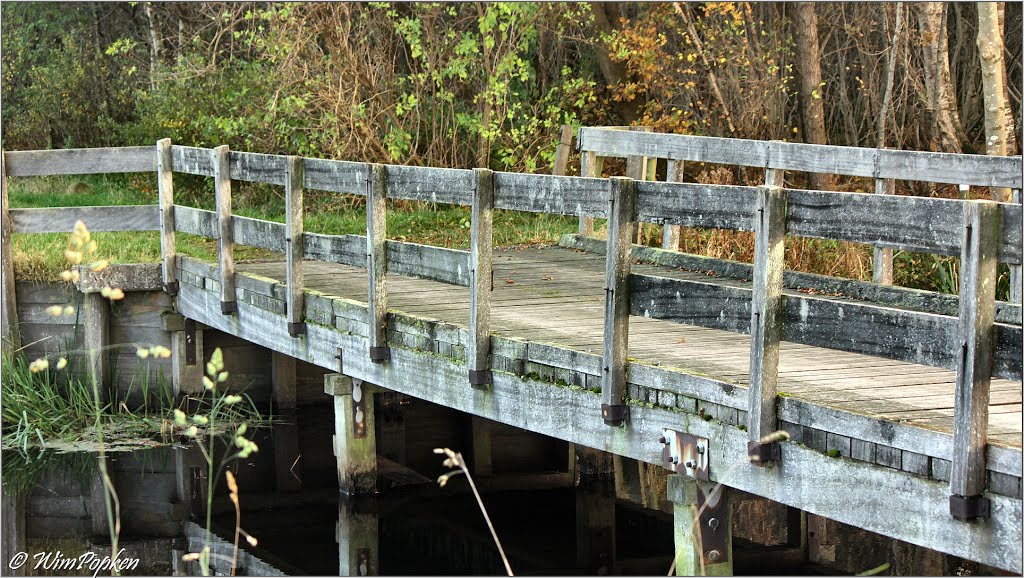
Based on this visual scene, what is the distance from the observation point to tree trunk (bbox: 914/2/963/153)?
41.0 feet

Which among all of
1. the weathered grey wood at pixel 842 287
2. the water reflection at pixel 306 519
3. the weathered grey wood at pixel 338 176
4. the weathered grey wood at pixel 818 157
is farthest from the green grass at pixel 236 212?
the weathered grey wood at pixel 338 176

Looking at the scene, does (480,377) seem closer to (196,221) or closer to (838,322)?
(838,322)

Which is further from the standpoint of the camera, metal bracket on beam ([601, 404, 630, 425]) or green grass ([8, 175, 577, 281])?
green grass ([8, 175, 577, 281])

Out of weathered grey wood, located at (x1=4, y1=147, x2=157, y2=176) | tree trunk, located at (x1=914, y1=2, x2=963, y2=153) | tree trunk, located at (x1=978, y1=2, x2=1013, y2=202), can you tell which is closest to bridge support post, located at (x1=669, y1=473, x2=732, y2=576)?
tree trunk, located at (x1=978, y1=2, x2=1013, y2=202)

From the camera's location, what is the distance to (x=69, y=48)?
2064 centimetres

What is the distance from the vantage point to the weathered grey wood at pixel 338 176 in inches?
322

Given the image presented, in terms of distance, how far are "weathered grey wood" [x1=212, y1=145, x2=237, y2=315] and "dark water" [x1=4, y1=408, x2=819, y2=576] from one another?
54.2 inches

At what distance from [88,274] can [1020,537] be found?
8.69 m

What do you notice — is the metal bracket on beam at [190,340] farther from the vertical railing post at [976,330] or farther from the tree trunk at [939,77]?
the vertical railing post at [976,330]

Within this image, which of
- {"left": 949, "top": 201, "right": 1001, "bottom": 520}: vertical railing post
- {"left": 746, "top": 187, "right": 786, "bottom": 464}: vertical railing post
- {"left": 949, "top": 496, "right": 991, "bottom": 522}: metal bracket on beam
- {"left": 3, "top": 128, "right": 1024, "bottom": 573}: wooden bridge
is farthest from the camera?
{"left": 746, "top": 187, "right": 786, "bottom": 464}: vertical railing post

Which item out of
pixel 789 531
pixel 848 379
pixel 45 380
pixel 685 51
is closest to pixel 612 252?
pixel 848 379

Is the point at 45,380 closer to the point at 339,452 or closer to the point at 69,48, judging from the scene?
the point at 339,452

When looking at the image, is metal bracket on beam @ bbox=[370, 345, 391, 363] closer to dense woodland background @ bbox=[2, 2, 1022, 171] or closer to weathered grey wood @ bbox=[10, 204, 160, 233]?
weathered grey wood @ bbox=[10, 204, 160, 233]

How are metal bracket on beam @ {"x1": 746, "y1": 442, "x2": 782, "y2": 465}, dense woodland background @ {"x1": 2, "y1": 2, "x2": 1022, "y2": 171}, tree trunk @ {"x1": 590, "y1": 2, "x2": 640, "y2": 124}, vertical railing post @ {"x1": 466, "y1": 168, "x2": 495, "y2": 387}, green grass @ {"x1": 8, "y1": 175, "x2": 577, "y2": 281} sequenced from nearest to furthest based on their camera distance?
1. metal bracket on beam @ {"x1": 746, "y1": 442, "x2": 782, "y2": 465}
2. vertical railing post @ {"x1": 466, "y1": 168, "x2": 495, "y2": 387}
3. green grass @ {"x1": 8, "y1": 175, "x2": 577, "y2": 281}
4. dense woodland background @ {"x1": 2, "y1": 2, "x2": 1022, "y2": 171}
5. tree trunk @ {"x1": 590, "y1": 2, "x2": 640, "y2": 124}
